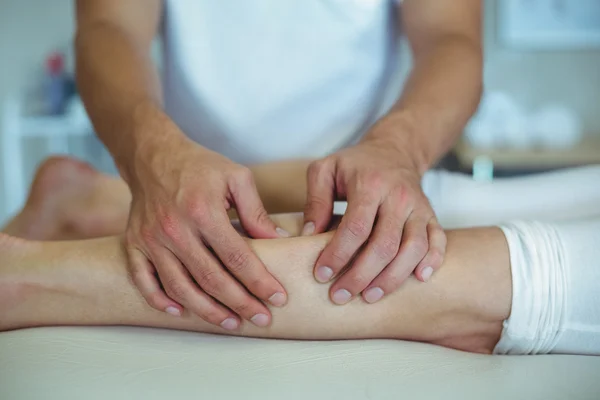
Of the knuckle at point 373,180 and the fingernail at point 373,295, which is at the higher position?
the knuckle at point 373,180

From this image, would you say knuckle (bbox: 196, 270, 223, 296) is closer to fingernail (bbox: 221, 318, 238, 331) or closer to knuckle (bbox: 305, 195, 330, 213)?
fingernail (bbox: 221, 318, 238, 331)

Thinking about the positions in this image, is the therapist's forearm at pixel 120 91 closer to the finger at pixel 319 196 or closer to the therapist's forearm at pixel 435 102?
the finger at pixel 319 196

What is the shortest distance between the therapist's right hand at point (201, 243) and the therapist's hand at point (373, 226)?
3.0 inches

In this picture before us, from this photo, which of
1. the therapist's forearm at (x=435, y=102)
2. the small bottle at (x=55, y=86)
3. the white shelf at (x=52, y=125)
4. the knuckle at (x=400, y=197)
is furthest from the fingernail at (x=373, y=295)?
the small bottle at (x=55, y=86)

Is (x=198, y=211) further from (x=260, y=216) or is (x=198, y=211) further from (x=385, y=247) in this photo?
(x=385, y=247)

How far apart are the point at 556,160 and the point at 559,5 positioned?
3.32 feet

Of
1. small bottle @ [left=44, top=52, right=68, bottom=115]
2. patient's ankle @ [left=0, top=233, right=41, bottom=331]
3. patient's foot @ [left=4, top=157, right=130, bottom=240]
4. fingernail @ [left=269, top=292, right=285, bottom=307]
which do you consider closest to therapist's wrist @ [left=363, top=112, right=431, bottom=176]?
fingernail @ [left=269, top=292, right=285, bottom=307]

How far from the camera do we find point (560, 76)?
3.30 metres

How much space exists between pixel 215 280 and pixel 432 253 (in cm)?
26

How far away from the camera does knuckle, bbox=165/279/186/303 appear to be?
0.67 m

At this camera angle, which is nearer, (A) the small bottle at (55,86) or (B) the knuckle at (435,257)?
(B) the knuckle at (435,257)

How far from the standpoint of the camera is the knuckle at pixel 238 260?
0.65m

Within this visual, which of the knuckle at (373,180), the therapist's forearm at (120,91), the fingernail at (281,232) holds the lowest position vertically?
the fingernail at (281,232)

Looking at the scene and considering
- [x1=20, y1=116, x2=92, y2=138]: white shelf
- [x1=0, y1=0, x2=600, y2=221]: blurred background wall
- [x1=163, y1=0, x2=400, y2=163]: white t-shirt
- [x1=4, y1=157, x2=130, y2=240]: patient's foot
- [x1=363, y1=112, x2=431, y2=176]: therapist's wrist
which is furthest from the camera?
[x1=0, y1=0, x2=600, y2=221]: blurred background wall
